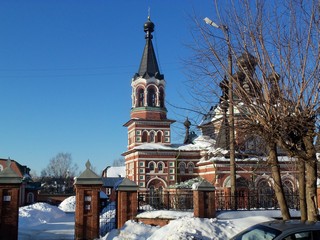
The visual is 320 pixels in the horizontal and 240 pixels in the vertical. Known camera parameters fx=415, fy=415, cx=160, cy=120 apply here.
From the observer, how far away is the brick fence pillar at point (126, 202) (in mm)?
14703

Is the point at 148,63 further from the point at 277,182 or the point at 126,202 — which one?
the point at 277,182

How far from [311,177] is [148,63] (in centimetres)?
3556

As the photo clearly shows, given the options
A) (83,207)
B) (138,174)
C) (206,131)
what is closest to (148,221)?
(83,207)

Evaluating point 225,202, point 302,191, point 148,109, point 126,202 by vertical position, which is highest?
point 148,109

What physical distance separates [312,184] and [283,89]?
2443 millimetres

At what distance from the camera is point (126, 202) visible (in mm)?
14812

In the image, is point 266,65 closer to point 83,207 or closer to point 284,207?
point 284,207

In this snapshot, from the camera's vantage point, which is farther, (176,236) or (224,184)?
(224,184)

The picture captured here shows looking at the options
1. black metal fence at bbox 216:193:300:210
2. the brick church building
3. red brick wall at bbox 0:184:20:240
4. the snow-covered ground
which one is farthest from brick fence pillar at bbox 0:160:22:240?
the brick church building

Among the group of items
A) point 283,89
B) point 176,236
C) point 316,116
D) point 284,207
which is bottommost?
point 176,236

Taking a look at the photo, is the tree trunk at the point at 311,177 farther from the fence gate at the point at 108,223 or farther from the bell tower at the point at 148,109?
the bell tower at the point at 148,109

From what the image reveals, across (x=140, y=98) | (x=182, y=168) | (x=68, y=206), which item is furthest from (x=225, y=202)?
(x=68, y=206)

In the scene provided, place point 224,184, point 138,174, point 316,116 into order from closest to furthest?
point 316,116
point 224,184
point 138,174

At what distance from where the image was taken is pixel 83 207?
14.1 metres
